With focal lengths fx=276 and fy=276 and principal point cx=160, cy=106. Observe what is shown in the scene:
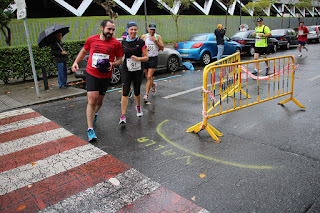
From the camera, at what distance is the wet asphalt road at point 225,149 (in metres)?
3.13

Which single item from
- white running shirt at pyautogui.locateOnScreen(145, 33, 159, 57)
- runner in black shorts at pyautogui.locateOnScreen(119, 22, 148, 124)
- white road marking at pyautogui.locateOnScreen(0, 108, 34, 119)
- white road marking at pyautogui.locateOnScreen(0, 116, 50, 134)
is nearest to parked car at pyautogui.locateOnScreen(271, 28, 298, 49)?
white running shirt at pyautogui.locateOnScreen(145, 33, 159, 57)

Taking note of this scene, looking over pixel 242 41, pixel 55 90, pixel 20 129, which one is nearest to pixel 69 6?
pixel 242 41

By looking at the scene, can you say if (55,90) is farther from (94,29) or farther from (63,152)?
(94,29)

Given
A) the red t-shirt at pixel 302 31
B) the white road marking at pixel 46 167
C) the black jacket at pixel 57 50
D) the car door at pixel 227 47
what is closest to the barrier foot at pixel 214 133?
the white road marking at pixel 46 167

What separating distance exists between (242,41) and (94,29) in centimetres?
976

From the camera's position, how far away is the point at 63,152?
451 cm

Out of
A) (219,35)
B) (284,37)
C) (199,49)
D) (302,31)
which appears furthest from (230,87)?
(284,37)

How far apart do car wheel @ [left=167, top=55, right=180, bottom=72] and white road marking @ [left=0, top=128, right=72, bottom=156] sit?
7377mm

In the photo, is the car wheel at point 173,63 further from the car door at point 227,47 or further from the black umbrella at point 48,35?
the black umbrella at point 48,35

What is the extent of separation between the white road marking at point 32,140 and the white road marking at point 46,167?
0.75 meters

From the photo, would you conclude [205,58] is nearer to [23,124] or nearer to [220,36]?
[220,36]

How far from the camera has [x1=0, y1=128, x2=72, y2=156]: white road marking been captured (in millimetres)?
4738

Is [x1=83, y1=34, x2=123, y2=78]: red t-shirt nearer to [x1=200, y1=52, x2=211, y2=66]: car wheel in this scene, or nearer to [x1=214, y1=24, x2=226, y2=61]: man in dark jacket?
[x1=214, y1=24, x2=226, y2=61]: man in dark jacket

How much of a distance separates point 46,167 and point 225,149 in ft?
8.95
